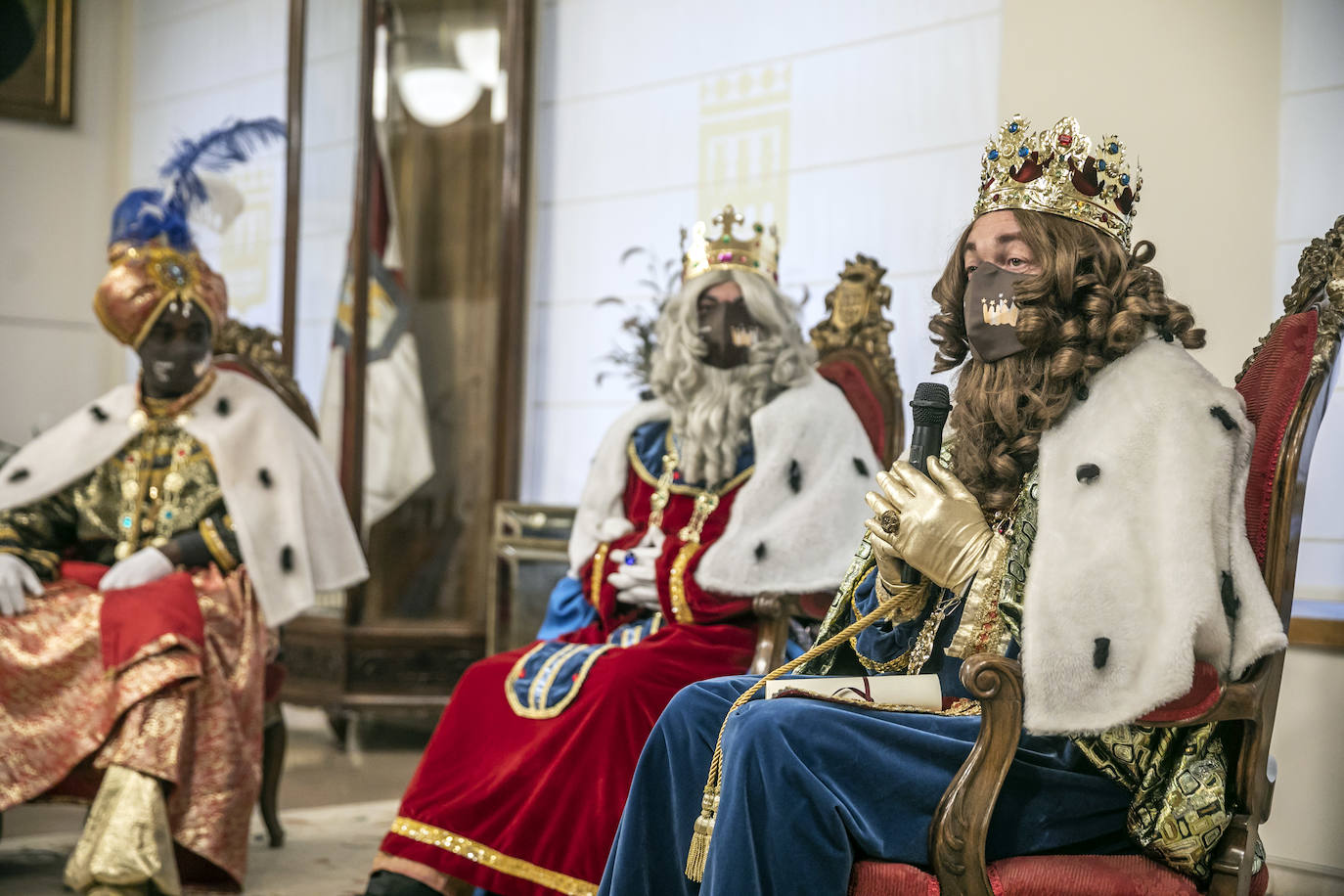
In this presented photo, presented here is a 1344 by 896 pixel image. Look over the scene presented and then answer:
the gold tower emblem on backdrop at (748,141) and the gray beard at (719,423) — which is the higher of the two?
the gold tower emblem on backdrop at (748,141)

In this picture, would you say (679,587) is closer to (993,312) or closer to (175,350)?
(993,312)

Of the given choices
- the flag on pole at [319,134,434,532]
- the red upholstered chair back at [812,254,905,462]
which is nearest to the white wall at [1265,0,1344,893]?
the red upholstered chair back at [812,254,905,462]

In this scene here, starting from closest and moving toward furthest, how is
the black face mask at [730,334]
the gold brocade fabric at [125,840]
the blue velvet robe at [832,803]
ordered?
the blue velvet robe at [832,803] < the gold brocade fabric at [125,840] < the black face mask at [730,334]

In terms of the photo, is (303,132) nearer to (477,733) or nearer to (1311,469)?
(477,733)

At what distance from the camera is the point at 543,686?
10.9ft

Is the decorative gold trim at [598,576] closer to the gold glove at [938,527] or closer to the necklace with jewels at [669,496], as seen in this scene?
the necklace with jewels at [669,496]

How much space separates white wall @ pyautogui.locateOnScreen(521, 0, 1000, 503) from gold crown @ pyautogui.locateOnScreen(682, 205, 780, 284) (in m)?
0.81

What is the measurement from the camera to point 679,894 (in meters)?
2.39

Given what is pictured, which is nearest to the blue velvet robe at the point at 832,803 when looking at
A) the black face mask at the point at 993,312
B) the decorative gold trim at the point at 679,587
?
the black face mask at the point at 993,312

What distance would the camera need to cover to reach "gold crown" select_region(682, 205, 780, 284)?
396 centimetres

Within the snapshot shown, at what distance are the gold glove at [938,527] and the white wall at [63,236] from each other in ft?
19.5

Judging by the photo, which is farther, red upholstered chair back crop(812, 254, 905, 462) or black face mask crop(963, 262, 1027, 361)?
red upholstered chair back crop(812, 254, 905, 462)

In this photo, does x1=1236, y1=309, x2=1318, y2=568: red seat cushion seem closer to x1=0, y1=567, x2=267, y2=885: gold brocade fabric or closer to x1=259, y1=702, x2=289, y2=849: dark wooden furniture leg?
x1=0, y1=567, x2=267, y2=885: gold brocade fabric

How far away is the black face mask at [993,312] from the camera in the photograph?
246cm
